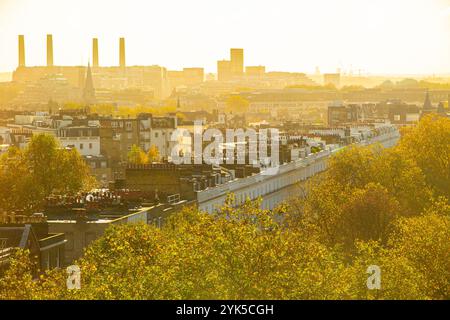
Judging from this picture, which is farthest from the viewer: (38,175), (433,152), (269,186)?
(433,152)

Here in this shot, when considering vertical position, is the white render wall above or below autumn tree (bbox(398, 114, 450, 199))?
below

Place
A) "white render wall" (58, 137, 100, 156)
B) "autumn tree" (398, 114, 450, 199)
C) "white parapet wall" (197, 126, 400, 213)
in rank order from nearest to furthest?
"white parapet wall" (197, 126, 400, 213) → "autumn tree" (398, 114, 450, 199) → "white render wall" (58, 137, 100, 156)

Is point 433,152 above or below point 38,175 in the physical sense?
above

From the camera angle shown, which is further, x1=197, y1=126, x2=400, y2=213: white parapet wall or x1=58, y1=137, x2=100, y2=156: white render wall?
x1=58, y1=137, x2=100, y2=156: white render wall

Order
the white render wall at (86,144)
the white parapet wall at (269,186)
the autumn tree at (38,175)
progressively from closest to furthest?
the white parapet wall at (269,186) < the autumn tree at (38,175) < the white render wall at (86,144)

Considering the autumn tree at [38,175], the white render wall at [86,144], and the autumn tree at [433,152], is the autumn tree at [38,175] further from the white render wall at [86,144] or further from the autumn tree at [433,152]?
the autumn tree at [433,152]

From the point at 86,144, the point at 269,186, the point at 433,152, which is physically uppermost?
the point at 433,152

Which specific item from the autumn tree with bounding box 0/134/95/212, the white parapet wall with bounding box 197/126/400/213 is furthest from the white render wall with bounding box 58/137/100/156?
the white parapet wall with bounding box 197/126/400/213

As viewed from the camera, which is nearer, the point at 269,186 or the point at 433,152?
the point at 269,186

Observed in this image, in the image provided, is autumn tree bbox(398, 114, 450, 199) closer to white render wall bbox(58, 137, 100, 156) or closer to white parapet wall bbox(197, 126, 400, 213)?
white parapet wall bbox(197, 126, 400, 213)

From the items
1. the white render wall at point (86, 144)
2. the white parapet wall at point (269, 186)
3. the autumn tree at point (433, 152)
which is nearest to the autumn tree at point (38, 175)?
the white parapet wall at point (269, 186)

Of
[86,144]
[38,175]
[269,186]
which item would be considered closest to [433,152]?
[269,186]

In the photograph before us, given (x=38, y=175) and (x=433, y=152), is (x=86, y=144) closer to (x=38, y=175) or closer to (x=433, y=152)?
(x=38, y=175)
